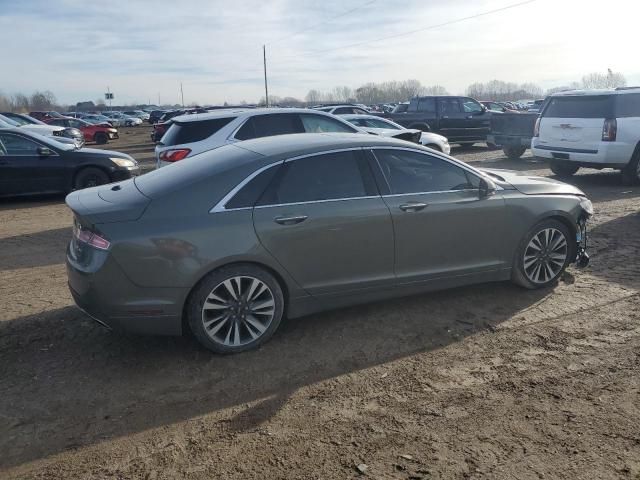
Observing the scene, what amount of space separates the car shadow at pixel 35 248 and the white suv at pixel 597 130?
959 centimetres

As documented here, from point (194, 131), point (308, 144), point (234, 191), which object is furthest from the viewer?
point (194, 131)

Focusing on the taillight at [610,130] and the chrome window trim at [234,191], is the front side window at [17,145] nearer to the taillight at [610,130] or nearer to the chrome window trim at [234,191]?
the chrome window trim at [234,191]

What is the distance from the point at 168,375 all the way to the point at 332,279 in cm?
145

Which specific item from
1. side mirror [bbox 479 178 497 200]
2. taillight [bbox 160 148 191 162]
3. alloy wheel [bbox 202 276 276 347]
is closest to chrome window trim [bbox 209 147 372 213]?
alloy wheel [bbox 202 276 276 347]

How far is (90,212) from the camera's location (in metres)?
4.12

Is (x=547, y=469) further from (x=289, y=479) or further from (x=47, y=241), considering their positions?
(x=47, y=241)

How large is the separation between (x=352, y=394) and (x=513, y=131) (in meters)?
14.3

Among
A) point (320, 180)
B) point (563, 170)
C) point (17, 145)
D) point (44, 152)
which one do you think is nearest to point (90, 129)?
point (17, 145)

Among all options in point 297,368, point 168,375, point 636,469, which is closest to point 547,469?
point 636,469

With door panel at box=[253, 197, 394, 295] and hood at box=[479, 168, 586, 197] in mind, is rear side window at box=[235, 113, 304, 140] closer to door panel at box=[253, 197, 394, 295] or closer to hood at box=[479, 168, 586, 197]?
hood at box=[479, 168, 586, 197]

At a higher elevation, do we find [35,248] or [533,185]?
[533,185]

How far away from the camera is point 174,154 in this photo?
8625 millimetres

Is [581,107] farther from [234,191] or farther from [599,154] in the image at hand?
[234,191]

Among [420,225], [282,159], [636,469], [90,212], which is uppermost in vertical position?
[282,159]
